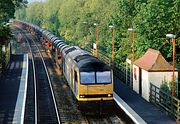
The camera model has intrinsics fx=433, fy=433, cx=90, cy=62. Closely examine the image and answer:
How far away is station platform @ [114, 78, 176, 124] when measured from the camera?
2259 cm

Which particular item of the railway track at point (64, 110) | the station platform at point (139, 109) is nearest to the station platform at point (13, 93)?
the railway track at point (64, 110)

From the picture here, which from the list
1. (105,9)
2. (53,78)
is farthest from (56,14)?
(53,78)

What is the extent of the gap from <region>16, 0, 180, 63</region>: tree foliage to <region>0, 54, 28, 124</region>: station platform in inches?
419

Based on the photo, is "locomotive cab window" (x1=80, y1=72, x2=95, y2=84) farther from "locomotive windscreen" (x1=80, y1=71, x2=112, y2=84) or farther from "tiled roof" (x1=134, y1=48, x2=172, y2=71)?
"tiled roof" (x1=134, y1=48, x2=172, y2=71)

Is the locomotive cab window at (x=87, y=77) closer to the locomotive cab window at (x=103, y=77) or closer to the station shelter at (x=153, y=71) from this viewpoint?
the locomotive cab window at (x=103, y=77)

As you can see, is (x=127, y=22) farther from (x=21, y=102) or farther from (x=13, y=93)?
(x=21, y=102)

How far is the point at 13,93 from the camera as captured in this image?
100 ft

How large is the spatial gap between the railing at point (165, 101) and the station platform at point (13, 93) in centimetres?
792

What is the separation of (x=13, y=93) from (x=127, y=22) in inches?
930

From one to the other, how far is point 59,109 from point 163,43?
12252 millimetres

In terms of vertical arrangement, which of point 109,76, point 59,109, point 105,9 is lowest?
point 59,109

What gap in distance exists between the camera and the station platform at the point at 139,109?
22589 millimetres

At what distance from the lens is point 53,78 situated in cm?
4053

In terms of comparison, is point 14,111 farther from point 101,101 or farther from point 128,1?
point 128,1
